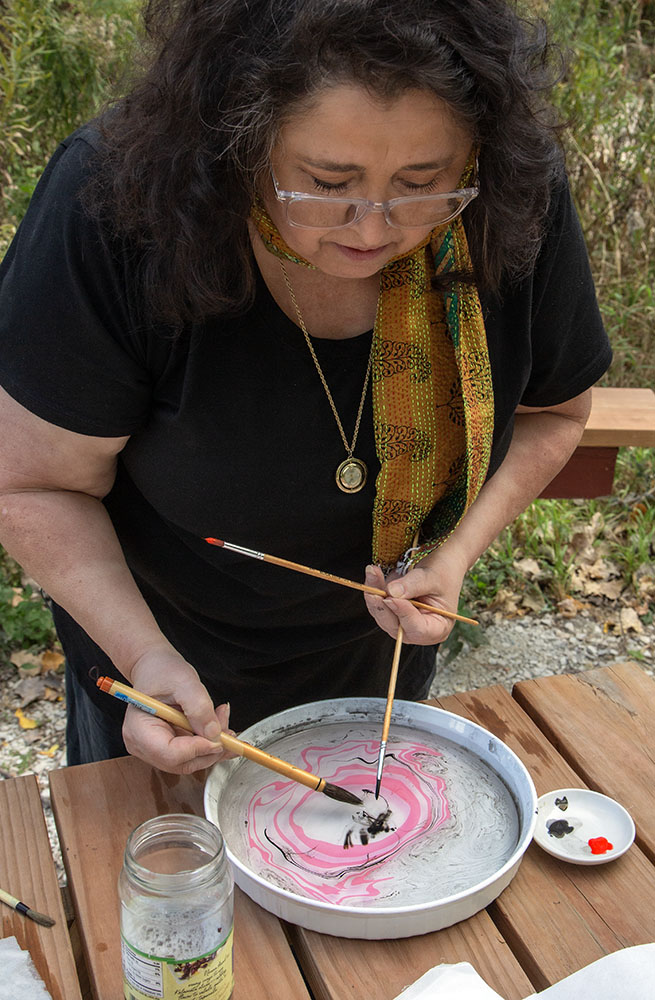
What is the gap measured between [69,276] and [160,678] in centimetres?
55

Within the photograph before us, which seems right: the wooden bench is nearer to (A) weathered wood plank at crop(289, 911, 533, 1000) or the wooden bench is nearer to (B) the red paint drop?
(B) the red paint drop

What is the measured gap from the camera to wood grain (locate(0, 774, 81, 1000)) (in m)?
1.16

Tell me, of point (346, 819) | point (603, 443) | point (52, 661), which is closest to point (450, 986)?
point (346, 819)

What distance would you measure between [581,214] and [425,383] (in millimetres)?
3133

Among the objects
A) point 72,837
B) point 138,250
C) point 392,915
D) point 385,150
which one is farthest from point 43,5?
point 392,915

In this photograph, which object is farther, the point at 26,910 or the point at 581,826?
the point at 581,826

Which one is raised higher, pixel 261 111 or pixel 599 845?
pixel 261 111

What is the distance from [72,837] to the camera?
4.45ft

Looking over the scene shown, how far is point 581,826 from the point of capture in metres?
1.38

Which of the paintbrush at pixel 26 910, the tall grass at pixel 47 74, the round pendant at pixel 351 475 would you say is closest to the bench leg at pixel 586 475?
the round pendant at pixel 351 475

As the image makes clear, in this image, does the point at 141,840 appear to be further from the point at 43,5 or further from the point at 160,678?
the point at 43,5

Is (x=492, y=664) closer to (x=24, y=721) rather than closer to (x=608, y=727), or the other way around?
(x=24, y=721)

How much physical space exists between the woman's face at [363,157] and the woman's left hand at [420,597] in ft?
1.62

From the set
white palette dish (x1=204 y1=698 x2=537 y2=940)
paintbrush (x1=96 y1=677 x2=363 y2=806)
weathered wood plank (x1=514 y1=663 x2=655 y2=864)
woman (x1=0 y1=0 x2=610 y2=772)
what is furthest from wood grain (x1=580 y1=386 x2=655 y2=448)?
paintbrush (x1=96 y1=677 x2=363 y2=806)
